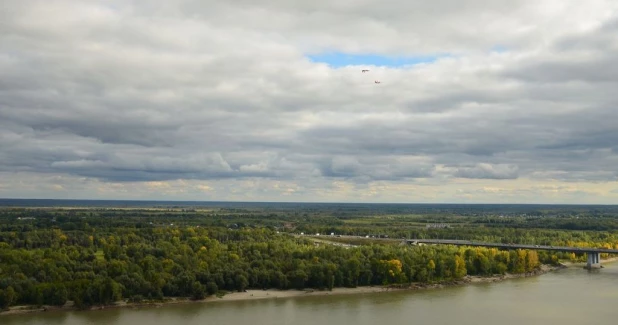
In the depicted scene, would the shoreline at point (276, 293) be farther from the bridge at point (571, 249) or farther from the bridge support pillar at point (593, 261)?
the bridge at point (571, 249)

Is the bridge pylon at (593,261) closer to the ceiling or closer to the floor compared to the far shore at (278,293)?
closer to the ceiling

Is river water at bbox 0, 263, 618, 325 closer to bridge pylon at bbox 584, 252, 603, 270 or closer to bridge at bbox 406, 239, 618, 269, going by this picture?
bridge pylon at bbox 584, 252, 603, 270

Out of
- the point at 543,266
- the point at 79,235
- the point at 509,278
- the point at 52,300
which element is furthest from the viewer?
the point at 79,235

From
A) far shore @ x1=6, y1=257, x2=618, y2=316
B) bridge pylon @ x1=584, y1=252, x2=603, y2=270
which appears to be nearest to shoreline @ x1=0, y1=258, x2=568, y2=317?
far shore @ x1=6, y1=257, x2=618, y2=316

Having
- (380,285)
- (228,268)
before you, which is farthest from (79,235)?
(380,285)

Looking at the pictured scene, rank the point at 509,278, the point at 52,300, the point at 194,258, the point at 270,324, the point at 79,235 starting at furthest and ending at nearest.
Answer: the point at 79,235
the point at 509,278
the point at 194,258
the point at 52,300
the point at 270,324

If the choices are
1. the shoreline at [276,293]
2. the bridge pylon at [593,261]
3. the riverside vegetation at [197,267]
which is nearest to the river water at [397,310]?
the shoreline at [276,293]

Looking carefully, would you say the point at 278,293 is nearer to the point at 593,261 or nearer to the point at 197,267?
the point at 197,267

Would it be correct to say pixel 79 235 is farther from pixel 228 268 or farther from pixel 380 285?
pixel 380 285
